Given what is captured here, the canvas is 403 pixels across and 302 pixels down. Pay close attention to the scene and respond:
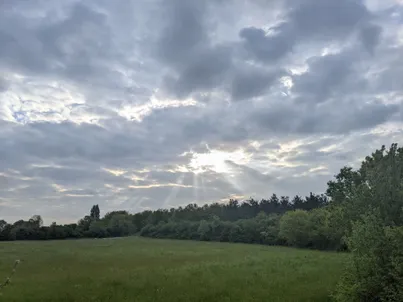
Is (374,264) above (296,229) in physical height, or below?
below

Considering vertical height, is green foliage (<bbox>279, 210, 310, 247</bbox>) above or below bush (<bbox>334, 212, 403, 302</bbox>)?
above

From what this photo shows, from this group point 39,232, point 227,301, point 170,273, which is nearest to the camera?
point 227,301

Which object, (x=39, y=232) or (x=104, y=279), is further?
(x=39, y=232)

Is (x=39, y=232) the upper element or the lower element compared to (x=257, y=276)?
upper

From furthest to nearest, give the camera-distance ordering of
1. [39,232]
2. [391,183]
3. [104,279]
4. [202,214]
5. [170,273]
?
[202,214] < [39,232] < [170,273] < [104,279] < [391,183]

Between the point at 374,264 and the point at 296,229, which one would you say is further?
the point at 296,229

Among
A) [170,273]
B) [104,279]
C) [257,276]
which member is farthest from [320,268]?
[104,279]

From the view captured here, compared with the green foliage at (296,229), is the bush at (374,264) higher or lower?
lower

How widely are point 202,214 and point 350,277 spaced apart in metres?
176

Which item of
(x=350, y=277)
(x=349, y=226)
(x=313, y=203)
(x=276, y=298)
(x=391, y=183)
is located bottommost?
(x=276, y=298)

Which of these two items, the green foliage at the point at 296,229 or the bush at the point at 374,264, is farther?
the green foliage at the point at 296,229

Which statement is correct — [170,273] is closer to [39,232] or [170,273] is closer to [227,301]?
[227,301]

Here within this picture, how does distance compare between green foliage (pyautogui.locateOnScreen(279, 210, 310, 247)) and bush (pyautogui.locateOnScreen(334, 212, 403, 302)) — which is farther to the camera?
green foliage (pyautogui.locateOnScreen(279, 210, 310, 247))

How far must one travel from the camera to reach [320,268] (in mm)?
47406
